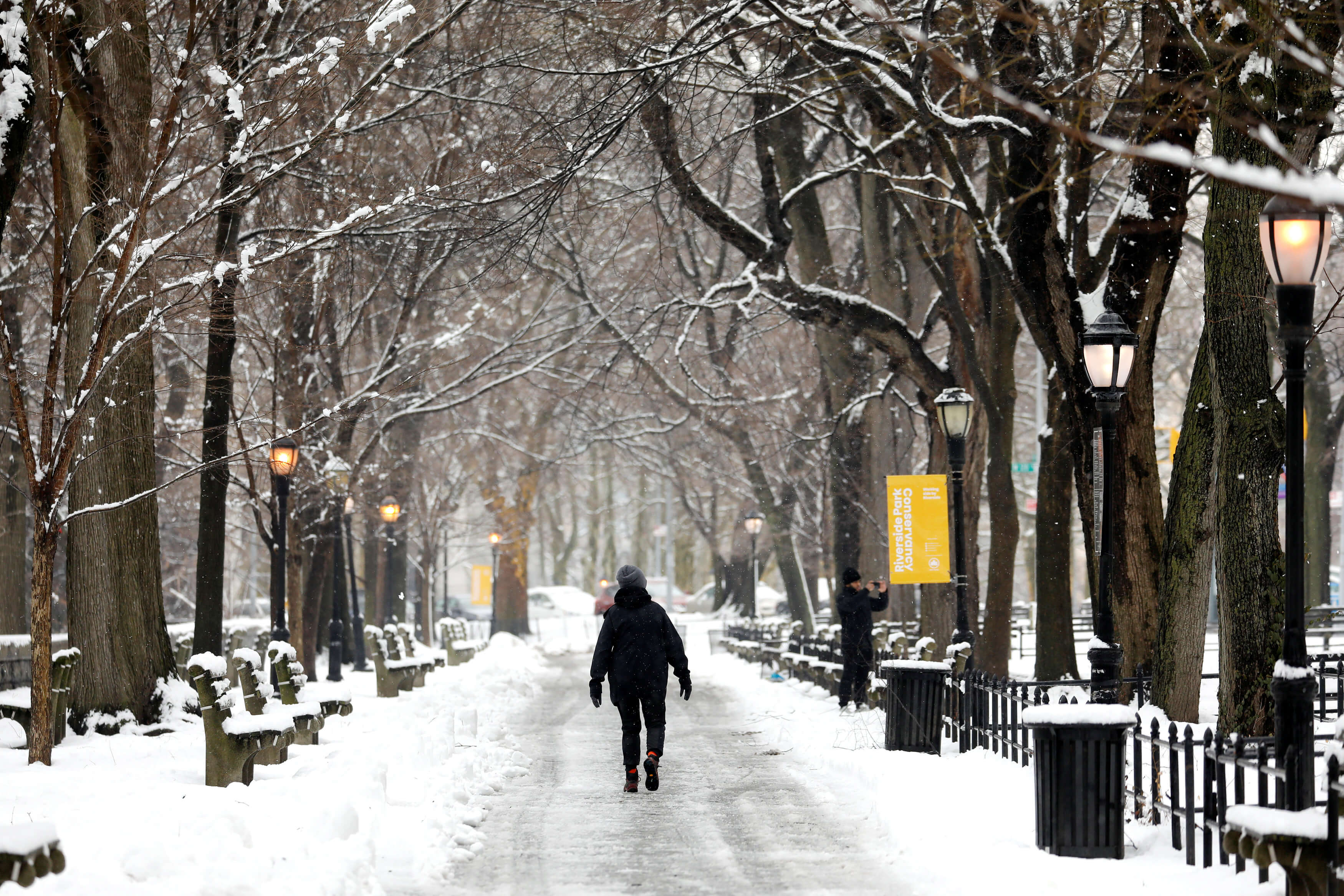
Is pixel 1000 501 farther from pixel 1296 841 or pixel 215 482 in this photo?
pixel 1296 841

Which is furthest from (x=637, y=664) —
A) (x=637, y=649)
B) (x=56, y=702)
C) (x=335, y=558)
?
(x=335, y=558)

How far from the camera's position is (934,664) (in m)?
13.2

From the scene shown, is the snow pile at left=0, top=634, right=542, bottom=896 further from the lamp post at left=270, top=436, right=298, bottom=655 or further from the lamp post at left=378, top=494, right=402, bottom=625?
the lamp post at left=378, top=494, right=402, bottom=625

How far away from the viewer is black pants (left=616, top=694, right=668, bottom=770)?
37.5 feet

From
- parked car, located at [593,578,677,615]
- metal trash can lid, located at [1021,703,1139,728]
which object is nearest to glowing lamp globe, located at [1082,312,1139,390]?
metal trash can lid, located at [1021,703,1139,728]

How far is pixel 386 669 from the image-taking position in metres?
20.4

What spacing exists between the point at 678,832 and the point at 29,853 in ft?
15.5

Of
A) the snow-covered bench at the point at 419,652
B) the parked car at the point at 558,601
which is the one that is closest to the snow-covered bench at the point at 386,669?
the snow-covered bench at the point at 419,652

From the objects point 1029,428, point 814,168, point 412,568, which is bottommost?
point 412,568

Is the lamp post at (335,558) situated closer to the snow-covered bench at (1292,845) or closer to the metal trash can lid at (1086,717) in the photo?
the metal trash can lid at (1086,717)

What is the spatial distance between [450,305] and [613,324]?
13.5ft

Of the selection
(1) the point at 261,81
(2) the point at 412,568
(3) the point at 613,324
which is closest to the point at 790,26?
(1) the point at 261,81

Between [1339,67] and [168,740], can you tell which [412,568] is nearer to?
[168,740]

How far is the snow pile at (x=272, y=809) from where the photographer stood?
7012mm
